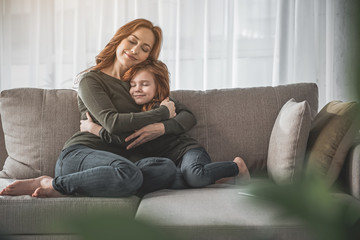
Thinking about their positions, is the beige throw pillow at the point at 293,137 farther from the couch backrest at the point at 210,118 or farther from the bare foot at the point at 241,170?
the couch backrest at the point at 210,118

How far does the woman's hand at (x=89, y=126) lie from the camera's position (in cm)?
197

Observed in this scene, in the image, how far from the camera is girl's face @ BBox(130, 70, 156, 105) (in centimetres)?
208

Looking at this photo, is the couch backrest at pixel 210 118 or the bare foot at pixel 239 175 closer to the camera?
the bare foot at pixel 239 175

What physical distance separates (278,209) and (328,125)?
1561 millimetres

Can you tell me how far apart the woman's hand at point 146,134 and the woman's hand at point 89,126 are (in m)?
0.16

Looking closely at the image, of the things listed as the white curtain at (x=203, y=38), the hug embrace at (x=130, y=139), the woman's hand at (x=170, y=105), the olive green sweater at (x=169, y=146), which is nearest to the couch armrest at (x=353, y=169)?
the hug embrace at (x=130, y=139)

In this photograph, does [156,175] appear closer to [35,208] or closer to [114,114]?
[114,114]

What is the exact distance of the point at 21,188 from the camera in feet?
5.42

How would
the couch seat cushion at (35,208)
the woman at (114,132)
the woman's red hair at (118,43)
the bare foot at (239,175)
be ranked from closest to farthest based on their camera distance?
1. the couch seat cushion at (35,208)
2. the woman at (114,132)
3. the bare foot at (239,175)
4. the woman's red hair at (118,43)

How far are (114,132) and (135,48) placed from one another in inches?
20.3

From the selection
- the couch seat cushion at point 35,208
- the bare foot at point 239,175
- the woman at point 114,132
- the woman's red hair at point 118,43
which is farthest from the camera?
the woman's red hair at point 118,43

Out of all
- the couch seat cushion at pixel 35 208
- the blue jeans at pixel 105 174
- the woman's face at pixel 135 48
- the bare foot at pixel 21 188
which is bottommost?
the couch seat cushion at pixel 35 208

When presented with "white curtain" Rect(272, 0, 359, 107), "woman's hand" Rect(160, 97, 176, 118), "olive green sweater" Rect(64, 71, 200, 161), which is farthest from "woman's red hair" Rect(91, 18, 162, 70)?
"white curtain" Rect(272, 0, 359, 107)

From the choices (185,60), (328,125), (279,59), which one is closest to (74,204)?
(328,125)
